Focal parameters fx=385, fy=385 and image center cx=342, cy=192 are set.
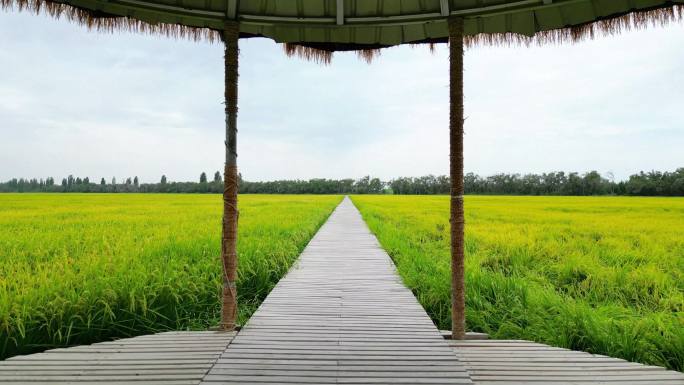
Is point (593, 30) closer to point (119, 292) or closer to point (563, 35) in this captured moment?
point (563, 35)

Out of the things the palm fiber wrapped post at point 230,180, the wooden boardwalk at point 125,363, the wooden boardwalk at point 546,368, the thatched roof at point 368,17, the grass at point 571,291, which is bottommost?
the grass at point 571,291

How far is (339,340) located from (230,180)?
1.53 metres

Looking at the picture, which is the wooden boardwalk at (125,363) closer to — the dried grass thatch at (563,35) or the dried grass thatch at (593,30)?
the dried grass thatch at (563,35)

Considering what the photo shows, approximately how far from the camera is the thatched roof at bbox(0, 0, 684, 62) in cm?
273

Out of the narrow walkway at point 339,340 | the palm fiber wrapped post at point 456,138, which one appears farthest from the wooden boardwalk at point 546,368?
the palm fiber wrapped post at point 456,138

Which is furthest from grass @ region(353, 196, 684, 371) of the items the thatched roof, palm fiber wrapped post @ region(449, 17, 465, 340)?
the thatched roof

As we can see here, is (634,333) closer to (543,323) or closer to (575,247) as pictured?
(543,323)

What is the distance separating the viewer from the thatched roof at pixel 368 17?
273 cm

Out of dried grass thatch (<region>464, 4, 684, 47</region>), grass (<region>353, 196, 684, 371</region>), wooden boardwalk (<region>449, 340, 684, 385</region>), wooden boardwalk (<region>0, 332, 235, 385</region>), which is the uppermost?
dried grass thatch (<region>464, 4, 684, 47</region>)

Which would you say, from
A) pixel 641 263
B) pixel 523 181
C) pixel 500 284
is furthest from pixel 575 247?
pixel 523 181

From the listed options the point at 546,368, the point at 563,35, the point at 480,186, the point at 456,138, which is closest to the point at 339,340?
the point at 546,368

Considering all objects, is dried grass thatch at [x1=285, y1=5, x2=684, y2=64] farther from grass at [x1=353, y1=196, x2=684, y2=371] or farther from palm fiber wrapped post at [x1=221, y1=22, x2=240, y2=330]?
grass at [x1=353, y1=196, x2=684, y2=371]

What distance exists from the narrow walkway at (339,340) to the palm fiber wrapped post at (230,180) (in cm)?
26

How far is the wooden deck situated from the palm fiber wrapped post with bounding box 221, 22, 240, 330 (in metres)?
0.26
